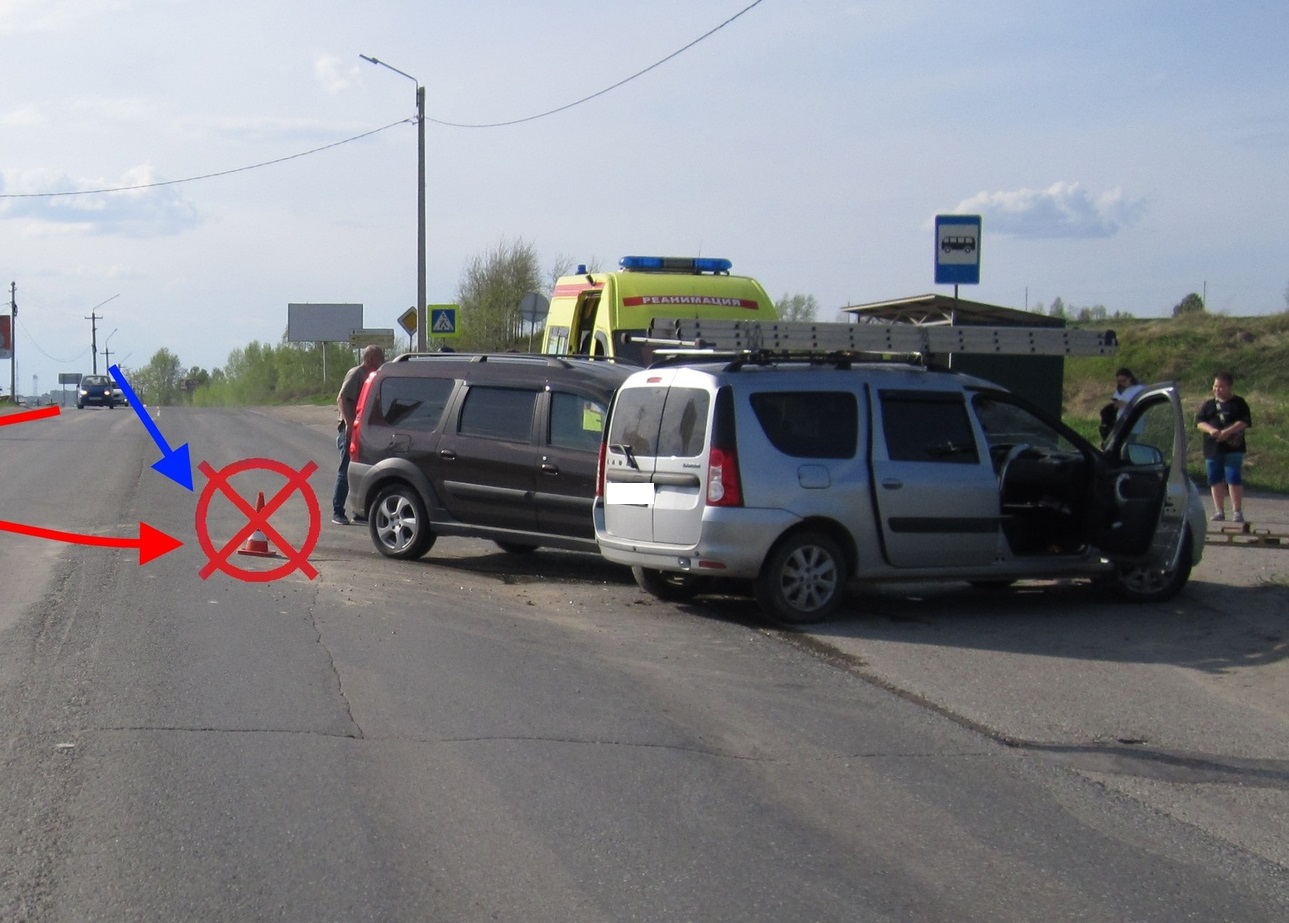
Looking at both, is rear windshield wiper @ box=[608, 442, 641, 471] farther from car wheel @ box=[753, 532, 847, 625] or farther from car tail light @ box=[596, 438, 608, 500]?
car wheel @ box=[753, 532, 847, 625]

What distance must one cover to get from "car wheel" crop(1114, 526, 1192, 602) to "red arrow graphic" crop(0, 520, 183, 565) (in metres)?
8.02

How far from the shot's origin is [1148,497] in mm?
10609

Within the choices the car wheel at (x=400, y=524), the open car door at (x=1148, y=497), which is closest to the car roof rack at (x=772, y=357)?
the open car door at (x=1148, y=497)

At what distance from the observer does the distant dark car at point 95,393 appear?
6244 centimetres

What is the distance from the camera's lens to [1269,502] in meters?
17.9

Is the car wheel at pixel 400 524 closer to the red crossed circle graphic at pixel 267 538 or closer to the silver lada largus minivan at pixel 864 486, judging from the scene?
the red crossed circle graphic at pixel 267 538

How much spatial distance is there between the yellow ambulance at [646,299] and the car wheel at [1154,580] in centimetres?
575

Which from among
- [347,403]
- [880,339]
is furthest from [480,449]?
[880,339]

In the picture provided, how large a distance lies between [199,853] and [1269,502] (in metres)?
16.0

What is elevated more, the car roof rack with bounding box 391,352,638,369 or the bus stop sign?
the bus stop sign

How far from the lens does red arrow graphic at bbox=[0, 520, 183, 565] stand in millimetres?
12773

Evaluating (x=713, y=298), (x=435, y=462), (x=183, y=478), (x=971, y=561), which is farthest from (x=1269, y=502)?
(x=183, y=478)

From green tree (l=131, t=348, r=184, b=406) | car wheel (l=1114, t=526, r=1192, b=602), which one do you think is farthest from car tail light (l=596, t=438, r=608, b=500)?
green tree (l=131, t=348, r=184, b=406)

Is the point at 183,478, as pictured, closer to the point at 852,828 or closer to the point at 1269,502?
the point at 1269,502
